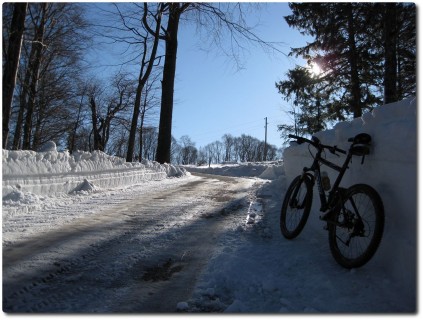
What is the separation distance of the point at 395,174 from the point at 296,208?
1686 mm

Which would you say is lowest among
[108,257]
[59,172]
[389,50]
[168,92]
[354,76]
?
[108,257]

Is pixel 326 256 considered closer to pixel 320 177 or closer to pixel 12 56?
pixel 320 177

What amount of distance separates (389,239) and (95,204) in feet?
16.9

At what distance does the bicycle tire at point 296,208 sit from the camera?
4.25 m

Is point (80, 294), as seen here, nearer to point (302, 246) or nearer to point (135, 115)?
point (302, 246)

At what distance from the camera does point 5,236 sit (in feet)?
13.6

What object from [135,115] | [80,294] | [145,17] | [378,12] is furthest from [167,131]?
[80,294]

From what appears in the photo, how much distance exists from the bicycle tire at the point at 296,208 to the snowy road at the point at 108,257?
2.96 ft

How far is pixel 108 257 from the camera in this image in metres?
3.63

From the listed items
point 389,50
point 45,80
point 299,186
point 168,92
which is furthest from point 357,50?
point 45,80

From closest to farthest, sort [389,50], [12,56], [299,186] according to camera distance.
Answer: [299,186]
[12,56]
[389,50]

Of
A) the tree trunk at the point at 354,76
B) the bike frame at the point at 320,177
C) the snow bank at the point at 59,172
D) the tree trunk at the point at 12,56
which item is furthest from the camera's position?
the tree trunk at the point at 354,76

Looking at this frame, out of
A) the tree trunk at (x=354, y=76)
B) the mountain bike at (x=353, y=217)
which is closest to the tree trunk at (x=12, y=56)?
the mountain bike at (x=353, y=217)

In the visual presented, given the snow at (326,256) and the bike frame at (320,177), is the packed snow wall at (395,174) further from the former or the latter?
the bike frame at (320,177)
